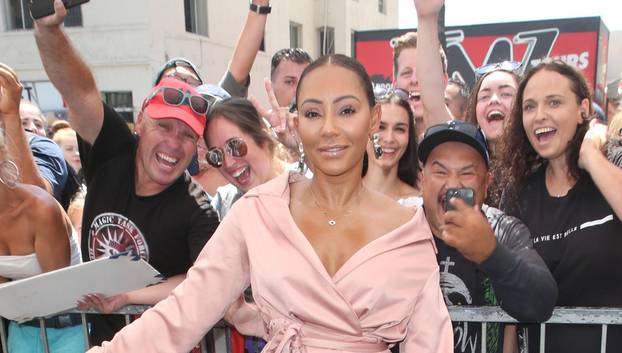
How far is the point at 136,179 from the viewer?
2.47 metres

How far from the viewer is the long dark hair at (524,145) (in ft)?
7.20

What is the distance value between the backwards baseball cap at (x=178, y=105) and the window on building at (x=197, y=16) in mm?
15551

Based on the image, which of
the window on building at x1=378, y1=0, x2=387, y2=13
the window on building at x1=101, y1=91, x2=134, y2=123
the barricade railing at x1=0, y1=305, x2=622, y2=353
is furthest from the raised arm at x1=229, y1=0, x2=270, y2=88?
the window on building at x1=378, y1=0, x2=387, y2=13

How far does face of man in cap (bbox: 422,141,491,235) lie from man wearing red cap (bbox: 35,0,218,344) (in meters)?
0.99

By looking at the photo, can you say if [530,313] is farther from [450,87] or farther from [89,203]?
[450,87]

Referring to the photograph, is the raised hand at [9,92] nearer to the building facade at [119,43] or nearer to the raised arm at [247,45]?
the raised arm at [247,45]

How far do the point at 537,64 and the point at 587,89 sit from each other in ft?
0.79

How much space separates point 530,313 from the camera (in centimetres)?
173

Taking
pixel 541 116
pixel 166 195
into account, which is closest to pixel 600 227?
pixel 541 116

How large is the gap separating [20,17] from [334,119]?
17483 millimetres

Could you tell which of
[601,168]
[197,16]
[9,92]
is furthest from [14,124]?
[197,16]

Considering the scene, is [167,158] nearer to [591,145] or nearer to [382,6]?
[591,145]

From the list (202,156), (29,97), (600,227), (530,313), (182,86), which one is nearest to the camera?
(530,313)

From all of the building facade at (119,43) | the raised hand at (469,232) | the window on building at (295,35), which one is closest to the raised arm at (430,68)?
the raised hand at (469,232)
